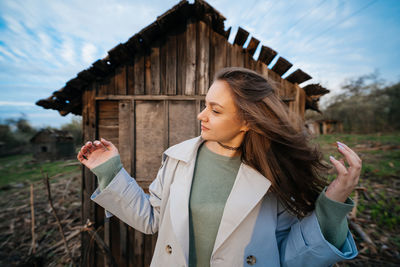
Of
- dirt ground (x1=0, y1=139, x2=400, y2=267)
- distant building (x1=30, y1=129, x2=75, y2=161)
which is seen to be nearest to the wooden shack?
dirt ground (x1=0, y1=139, x2=400, y2=267)

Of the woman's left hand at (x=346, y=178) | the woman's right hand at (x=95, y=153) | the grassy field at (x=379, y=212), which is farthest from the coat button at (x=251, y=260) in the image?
the woman's right hand at (x=95, y=153)

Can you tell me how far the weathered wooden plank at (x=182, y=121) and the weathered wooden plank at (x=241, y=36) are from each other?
1496 millimetres

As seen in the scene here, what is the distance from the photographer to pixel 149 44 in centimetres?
355

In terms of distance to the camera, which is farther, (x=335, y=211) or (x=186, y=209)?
(x=186, y=209)

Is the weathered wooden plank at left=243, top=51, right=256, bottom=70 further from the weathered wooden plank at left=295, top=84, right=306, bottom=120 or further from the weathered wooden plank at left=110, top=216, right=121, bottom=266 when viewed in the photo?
the weathered wooden plank at left=110, top=216, right=121, bottom=266

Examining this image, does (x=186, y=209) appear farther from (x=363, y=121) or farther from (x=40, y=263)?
(x=363, y=121)

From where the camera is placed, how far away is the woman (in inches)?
57.1

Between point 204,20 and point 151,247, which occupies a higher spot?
point 204,20

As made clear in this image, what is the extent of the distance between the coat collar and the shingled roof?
8.31 ft

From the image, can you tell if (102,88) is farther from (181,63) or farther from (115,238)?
(115,238)

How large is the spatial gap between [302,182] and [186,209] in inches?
43.9

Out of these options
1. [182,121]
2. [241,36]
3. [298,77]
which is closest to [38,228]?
[182,121]

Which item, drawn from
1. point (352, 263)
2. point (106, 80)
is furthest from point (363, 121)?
point (106, 80)

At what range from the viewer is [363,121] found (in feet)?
79.8
